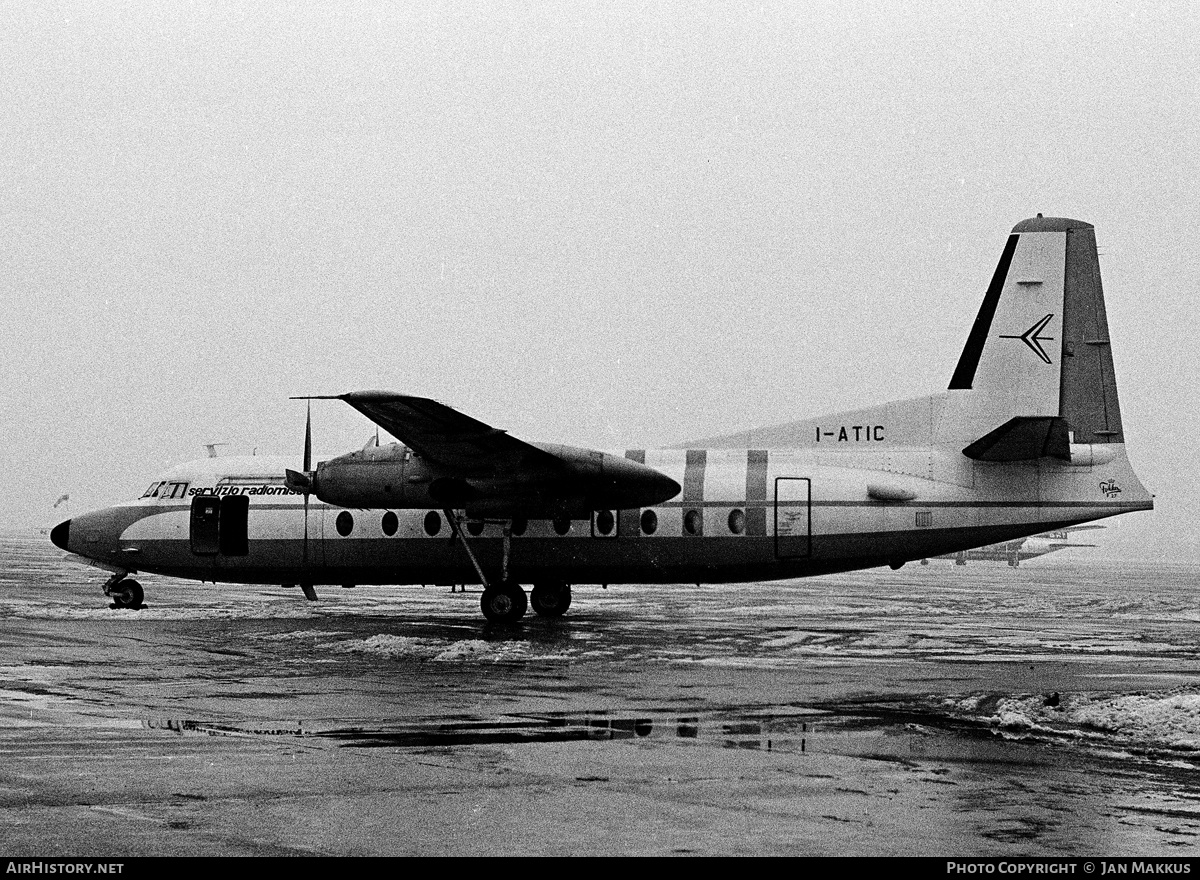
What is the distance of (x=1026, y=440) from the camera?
82.7ft

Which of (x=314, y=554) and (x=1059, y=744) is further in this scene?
(x=314, y=554)

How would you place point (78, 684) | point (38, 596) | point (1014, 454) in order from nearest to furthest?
point (78, 684) → point (1014, 454) → point (38, 596)

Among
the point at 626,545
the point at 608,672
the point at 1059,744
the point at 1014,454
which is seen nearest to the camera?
the point at 1059,744

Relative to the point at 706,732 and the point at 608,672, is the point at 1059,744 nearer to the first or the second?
the point at 706,732

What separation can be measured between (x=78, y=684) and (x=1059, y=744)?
1040 cm

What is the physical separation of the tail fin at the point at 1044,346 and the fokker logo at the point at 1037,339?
0.02 m

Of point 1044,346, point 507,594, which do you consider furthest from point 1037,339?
point 507,594

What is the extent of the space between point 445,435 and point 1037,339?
11.0 meters

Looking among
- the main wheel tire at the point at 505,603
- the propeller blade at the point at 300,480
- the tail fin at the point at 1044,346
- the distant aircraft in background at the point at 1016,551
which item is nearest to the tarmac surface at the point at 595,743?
the main wheel tire at the point at 505,603

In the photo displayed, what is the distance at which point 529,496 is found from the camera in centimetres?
2670

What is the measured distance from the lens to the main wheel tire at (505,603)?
2642 centimetres

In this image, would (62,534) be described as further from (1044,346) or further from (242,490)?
(1044,346)
